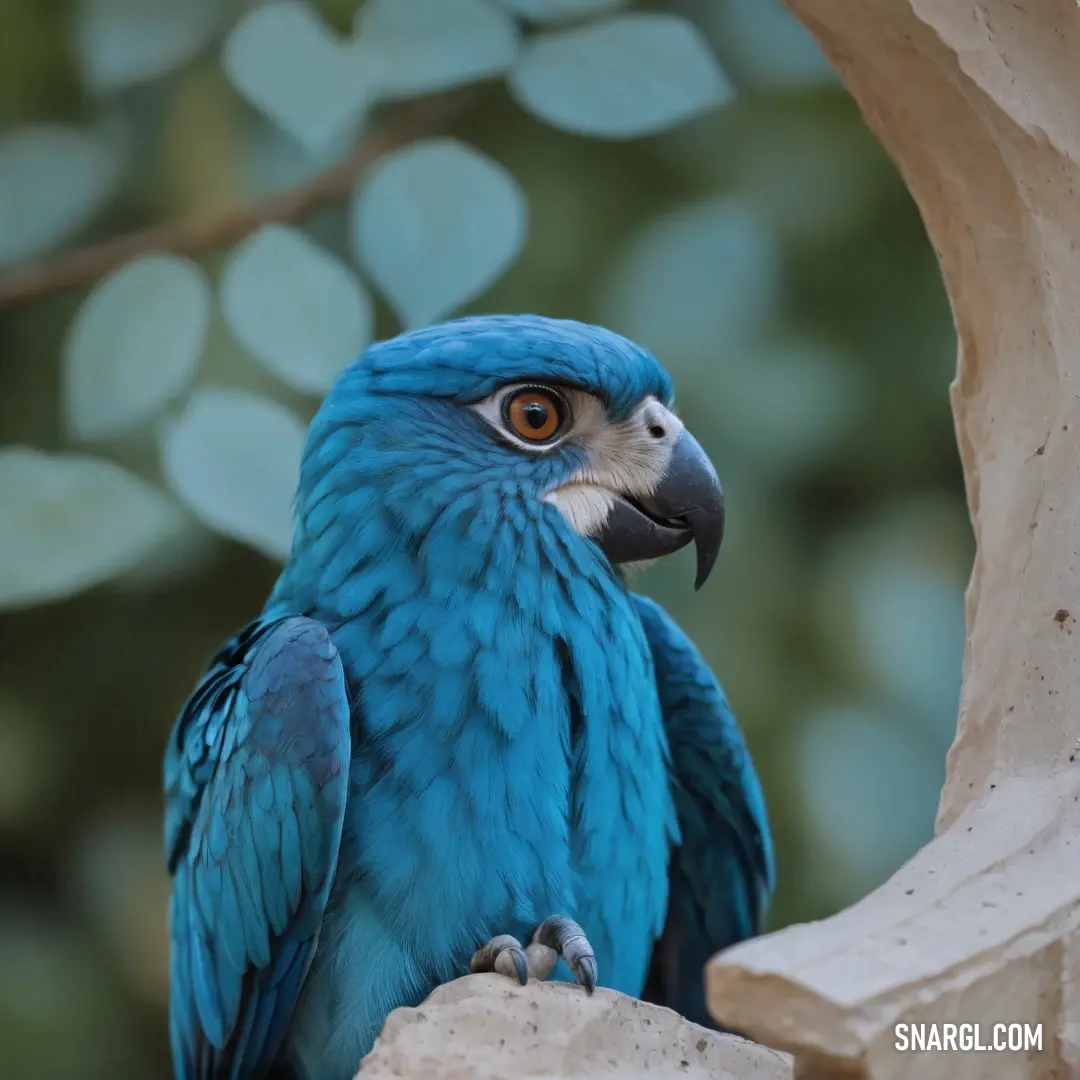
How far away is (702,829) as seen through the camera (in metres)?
1.54

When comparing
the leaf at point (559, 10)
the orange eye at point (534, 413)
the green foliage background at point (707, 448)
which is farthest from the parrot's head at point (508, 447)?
the leaf at point (559, 10)

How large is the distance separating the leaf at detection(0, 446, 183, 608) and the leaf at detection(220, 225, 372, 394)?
0.30 meters

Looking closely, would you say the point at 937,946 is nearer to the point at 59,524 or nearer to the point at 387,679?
the point at 387,679

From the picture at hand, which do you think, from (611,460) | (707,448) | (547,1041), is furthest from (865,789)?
(547,1041)

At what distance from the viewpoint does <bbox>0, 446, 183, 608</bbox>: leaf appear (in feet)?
6.45

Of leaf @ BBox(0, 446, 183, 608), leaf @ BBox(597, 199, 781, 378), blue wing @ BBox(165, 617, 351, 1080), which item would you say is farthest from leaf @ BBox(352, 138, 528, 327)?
blue wing @ BBox(165, 617, 351, 1080)

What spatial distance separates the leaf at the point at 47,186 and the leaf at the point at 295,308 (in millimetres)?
323

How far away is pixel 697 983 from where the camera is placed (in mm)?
1565

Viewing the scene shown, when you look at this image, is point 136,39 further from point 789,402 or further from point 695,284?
point 789,402

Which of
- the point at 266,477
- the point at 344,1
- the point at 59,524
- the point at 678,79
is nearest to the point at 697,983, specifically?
the point at 266,477

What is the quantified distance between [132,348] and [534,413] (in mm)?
959

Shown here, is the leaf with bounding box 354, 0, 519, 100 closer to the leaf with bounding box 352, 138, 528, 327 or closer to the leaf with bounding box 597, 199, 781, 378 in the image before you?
the leaf with bounding box 352, 138, 528, 327

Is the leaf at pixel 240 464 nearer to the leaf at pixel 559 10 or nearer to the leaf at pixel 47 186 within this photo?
the leaf at pixel 47 186

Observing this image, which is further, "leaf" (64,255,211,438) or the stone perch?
"leaf" (64,255,211,438)
